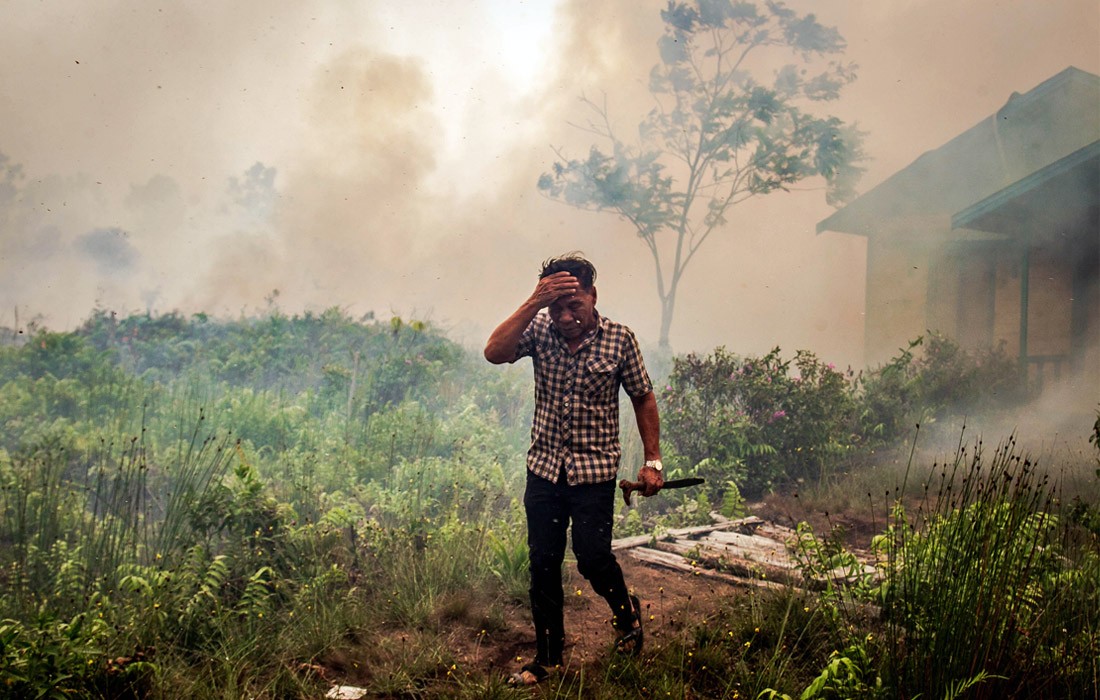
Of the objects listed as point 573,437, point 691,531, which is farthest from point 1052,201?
point 573,437

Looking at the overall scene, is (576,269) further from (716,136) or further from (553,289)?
(716,136)

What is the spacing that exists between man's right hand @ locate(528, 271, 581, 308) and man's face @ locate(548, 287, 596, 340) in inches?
1.9

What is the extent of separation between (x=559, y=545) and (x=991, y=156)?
39.4ft

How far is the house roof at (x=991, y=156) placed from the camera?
11742 millimetres

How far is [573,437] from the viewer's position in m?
3.62

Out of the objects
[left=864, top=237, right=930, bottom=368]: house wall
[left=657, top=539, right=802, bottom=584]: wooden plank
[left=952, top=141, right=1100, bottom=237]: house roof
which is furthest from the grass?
[left=864, top=237, right=930, bottom=368]: house wall

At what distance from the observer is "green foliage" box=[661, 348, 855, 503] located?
27.4ft

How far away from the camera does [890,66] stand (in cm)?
1077

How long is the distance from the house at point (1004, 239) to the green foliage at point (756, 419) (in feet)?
9.86

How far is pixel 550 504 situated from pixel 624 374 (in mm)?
761

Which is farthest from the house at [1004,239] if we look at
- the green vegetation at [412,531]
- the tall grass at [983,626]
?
the tall grass at [983,626]

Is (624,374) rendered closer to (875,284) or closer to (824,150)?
(824,150)

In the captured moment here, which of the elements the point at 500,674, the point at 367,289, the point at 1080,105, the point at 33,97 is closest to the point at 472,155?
the point at 367,289

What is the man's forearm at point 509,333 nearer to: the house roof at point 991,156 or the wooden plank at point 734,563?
the wooden plank at point 734,563
